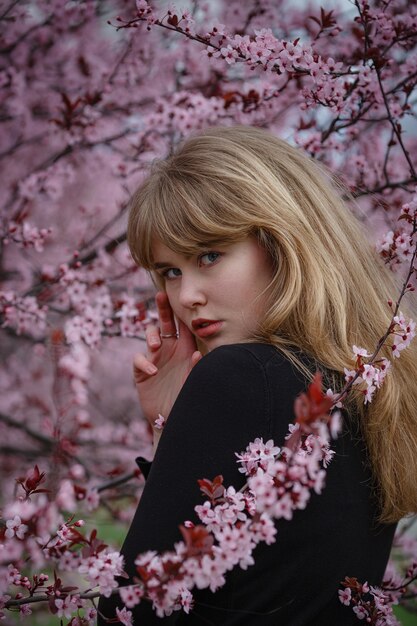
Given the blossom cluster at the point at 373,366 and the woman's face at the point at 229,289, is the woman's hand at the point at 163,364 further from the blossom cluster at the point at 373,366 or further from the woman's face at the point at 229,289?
the blossom cluster at the point at 373,366

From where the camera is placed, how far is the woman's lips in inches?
58.1

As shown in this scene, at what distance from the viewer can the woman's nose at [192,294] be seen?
4.80 ft

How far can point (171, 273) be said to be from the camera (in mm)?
1650

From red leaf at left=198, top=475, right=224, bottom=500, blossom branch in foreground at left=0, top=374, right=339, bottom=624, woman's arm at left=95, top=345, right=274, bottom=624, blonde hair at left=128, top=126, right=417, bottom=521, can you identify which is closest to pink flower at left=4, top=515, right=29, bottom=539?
blossom branch in foreground at left=0, top=374, right=339, bottom=624

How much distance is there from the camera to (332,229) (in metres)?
1.55

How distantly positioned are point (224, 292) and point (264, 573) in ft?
1.98

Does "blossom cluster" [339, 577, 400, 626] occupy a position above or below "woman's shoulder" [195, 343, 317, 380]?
below

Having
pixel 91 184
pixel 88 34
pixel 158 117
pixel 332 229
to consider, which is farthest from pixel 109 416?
pixel 332 229

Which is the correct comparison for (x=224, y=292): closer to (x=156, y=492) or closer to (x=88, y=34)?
(x=156, y=492)

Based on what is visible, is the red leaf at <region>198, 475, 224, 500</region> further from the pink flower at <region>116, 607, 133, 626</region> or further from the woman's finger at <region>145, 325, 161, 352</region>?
the woman's finger at <region>145, 325, 161, 352</region>

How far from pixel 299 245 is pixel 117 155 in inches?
102

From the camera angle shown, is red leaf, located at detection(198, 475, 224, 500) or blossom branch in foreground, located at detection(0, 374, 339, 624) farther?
red leaf, located at detection(198, 475, 224, 500)

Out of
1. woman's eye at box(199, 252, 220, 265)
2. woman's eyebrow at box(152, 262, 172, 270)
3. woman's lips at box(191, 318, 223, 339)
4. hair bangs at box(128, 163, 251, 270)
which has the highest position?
hair bangs at box(128, 163, 251, 270)

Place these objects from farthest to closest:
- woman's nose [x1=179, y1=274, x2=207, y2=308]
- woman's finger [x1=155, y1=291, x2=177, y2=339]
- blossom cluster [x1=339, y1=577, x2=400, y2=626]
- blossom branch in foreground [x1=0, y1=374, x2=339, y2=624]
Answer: woman's finger [x1=155, y1=291, x2=177, y2=339]
woman's nose [x1=179, y1=274, x2=207, y2=308]
blossom cluster [x1=339, y1=577, x2=400, y2=626]
blossom branch in foreground [x1=0, y1=374, x2=339, y2=624]
